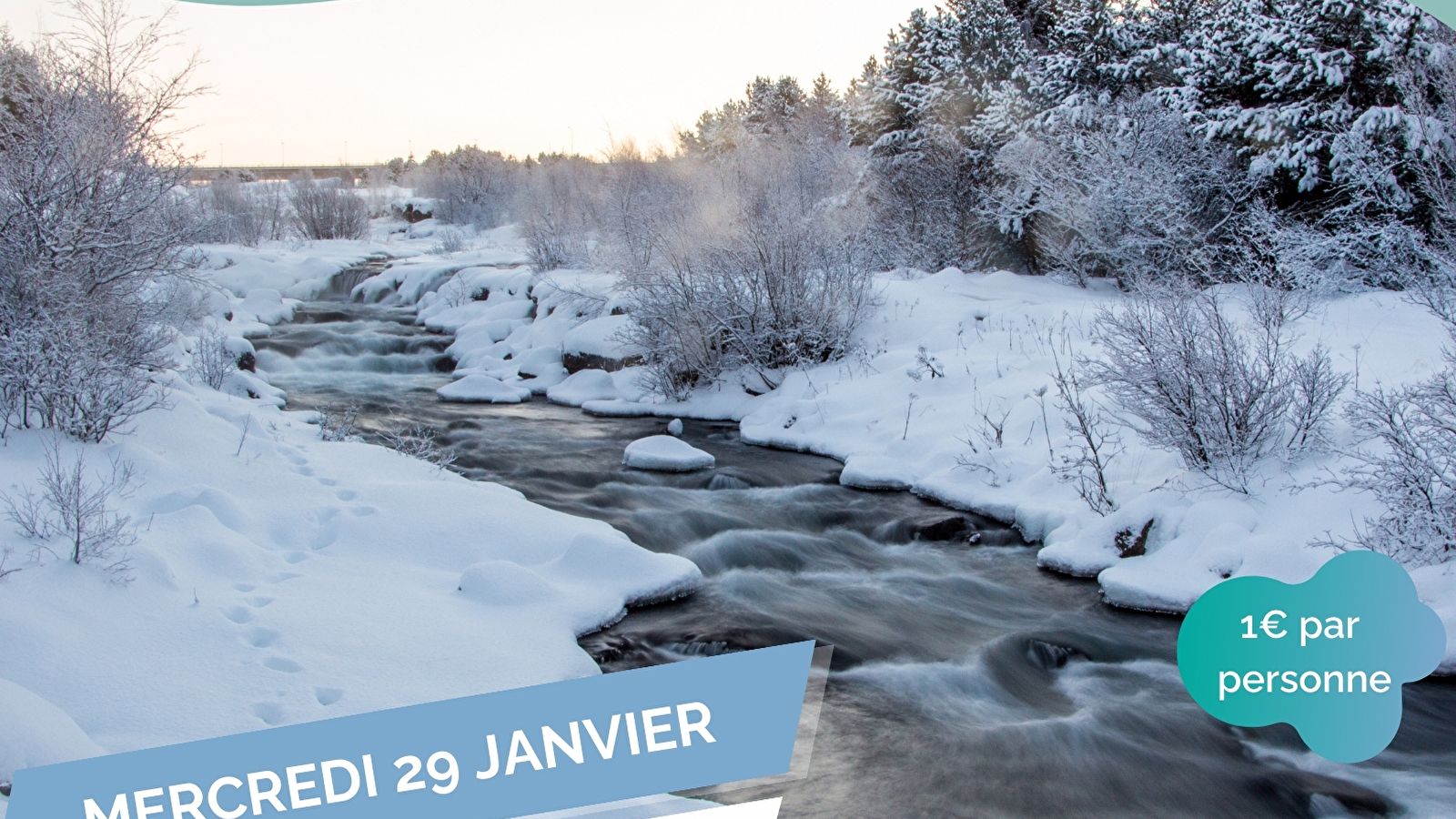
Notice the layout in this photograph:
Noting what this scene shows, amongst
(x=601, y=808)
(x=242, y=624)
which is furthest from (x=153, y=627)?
(x=601, y=808)

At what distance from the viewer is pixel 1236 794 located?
425cm

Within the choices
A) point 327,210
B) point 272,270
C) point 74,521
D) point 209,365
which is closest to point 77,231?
point 74,521

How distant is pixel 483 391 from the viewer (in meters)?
13.8

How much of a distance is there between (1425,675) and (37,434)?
8266 mm

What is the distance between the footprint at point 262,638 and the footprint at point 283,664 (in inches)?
6.5

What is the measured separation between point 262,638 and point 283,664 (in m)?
0.30

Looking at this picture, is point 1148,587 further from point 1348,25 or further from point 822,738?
point 1348,25

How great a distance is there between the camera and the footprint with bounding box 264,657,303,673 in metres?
4.40

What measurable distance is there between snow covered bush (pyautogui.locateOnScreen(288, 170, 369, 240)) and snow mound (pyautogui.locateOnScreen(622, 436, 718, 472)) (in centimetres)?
2408

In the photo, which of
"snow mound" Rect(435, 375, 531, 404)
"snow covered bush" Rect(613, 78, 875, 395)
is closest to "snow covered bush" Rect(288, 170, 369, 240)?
"snow mound" Rect(435, 375, 531, 404)

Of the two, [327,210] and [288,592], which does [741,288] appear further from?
[327,210]

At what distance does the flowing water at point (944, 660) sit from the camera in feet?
13.8

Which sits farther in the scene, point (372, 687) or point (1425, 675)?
point (1425, 675)

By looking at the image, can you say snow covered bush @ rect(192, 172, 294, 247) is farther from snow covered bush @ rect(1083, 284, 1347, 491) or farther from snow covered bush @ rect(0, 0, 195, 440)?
snow covered bush @ rect(1083, 284, 1347, 491)
